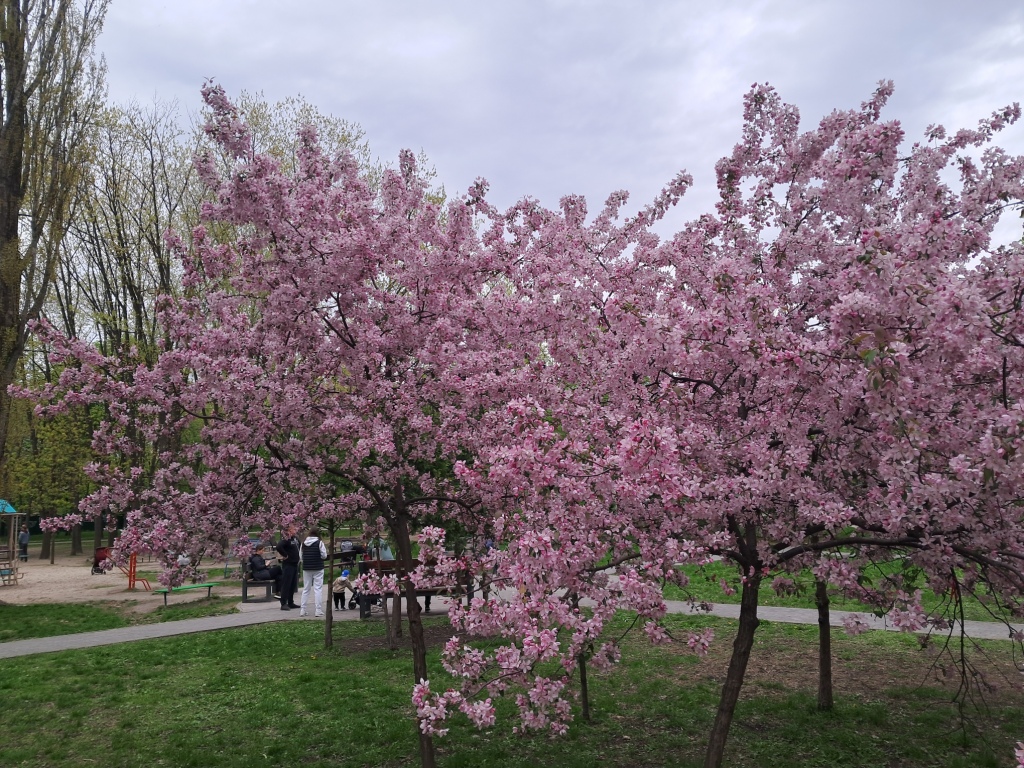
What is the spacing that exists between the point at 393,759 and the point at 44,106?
51.7 ft

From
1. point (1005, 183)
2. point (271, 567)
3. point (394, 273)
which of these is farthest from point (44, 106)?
point (1005, 183)

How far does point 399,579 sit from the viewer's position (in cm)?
553

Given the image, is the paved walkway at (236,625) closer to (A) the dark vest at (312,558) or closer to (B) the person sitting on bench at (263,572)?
(A) the dark vest at (312,558)

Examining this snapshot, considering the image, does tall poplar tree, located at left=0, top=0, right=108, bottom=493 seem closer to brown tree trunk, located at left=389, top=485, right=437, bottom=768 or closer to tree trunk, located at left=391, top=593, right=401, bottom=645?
tree trunk, located at left=391, top=593, right=401, bottom=645

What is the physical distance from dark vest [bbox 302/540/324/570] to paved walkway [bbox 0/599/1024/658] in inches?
38.4

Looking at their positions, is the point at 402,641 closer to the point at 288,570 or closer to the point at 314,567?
the point at 314,567

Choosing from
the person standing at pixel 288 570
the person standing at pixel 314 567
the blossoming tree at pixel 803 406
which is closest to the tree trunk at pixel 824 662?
the blossoming tree at pixel 803 406

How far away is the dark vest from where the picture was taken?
42.1ft

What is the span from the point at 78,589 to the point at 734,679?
19.8 m

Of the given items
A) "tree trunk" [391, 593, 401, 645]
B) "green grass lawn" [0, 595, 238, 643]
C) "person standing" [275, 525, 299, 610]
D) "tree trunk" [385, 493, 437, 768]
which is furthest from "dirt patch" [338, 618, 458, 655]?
"green grass lawn" [0, 595, 238, 643]

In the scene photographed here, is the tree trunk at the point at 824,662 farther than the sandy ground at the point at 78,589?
No

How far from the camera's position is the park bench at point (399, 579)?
555cm

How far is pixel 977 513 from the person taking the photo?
3.82 metres

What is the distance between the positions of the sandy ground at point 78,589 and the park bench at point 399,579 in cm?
481
